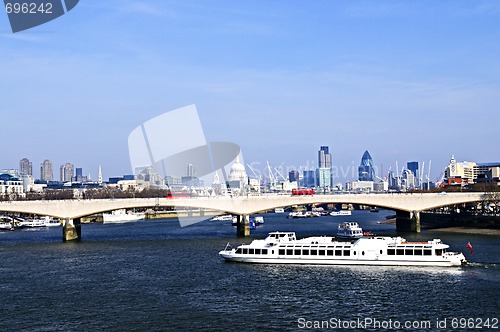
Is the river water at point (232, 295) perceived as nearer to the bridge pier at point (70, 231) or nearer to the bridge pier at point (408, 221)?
the bridge pier at point (70, 231)

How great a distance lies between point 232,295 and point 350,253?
1439 centimetres

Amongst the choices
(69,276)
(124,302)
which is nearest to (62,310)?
(124,302)

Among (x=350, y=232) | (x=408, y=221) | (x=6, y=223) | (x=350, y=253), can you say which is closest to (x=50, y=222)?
(x=6, y=223)

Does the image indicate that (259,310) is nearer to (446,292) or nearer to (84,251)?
(446,292)

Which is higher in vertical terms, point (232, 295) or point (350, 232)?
point (350, 232)

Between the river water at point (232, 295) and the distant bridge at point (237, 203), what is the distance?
17567mm

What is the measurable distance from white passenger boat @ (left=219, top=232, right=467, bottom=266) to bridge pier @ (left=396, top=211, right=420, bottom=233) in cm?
2804

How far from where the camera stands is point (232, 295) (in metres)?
35.8

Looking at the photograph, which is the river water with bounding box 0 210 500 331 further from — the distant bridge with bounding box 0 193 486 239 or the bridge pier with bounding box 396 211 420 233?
the bridge pier with bounding box 396 211 420 233

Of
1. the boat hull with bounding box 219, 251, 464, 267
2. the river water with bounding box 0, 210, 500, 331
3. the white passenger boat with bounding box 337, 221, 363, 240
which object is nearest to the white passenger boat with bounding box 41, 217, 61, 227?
the white passenger boat with bounding box 337, 221, 363, 240

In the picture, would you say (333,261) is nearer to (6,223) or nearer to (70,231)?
(70,231)

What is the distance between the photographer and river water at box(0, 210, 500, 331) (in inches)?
1164

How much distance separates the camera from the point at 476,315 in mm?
30219

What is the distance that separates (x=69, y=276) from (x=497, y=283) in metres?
27.5
